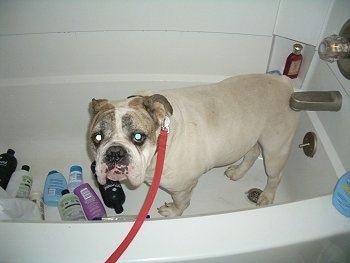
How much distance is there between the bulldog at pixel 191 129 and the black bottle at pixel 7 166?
3.17 feet

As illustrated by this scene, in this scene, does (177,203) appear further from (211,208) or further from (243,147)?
(243,147)

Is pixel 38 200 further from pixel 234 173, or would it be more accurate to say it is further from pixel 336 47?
pixel 336 47

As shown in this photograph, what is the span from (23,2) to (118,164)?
1.25 m

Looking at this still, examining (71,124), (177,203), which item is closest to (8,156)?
(71,124)

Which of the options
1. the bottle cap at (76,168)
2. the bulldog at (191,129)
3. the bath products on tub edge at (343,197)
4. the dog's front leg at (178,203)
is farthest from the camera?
the bottle cap at (76,168)

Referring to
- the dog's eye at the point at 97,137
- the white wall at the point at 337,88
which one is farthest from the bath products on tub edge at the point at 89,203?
the white wall at the point at 337,88

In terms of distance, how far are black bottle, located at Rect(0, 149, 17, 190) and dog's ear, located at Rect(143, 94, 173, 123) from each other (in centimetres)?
132

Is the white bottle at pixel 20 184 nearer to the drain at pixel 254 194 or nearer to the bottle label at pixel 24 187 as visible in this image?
the bottle label at pixel 24 187

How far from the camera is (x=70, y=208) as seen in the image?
1928mm

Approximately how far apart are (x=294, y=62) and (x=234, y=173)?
0.90 metres

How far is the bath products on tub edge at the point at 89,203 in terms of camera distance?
1.97m

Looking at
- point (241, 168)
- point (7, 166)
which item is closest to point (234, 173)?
point (241, 168)

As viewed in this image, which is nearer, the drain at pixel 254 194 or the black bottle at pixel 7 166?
the black bottle at pixel 7 166

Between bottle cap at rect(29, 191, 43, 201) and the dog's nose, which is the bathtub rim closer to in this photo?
the dog's nose
